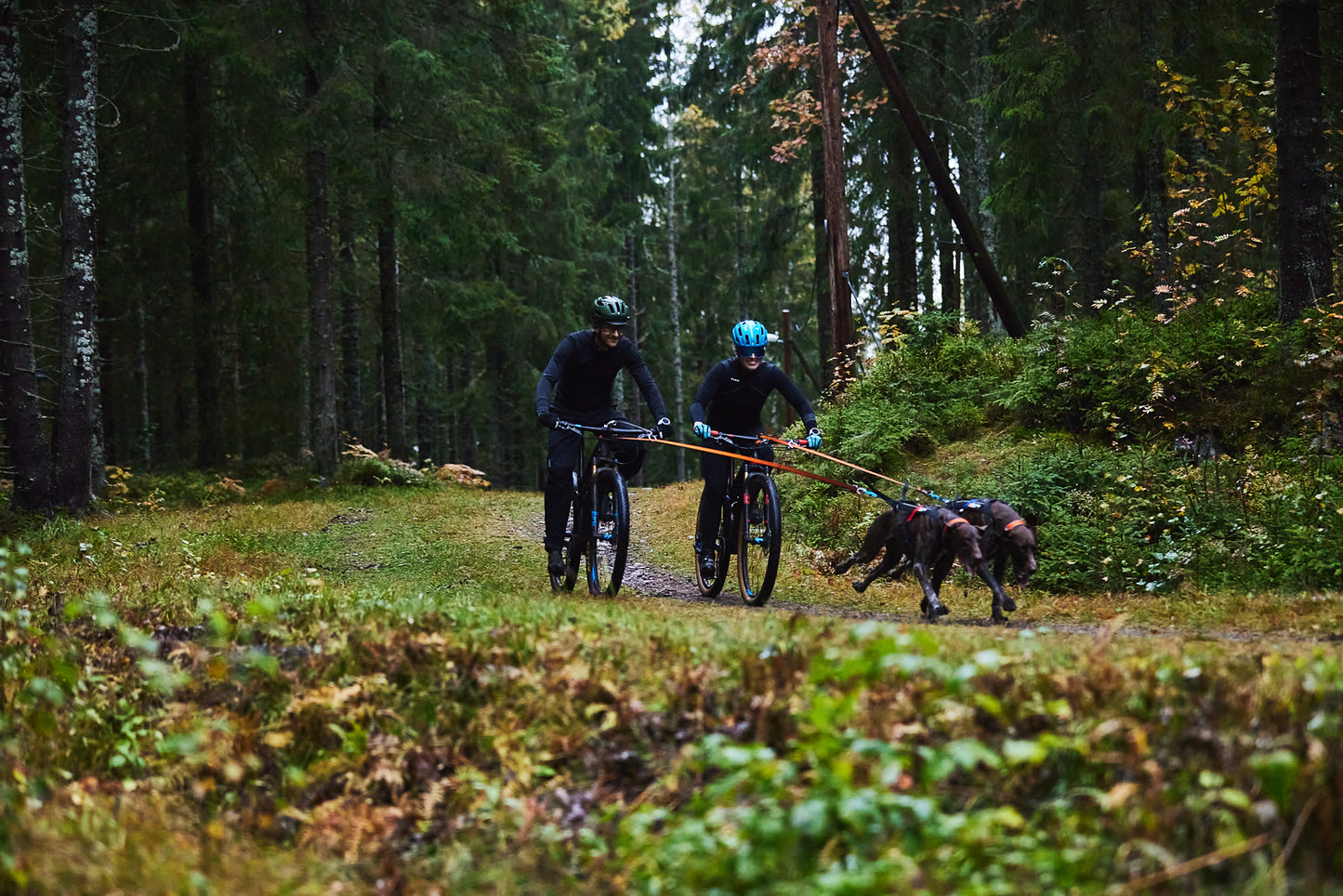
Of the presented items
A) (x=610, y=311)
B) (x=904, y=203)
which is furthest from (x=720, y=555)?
(x=904, y=203)

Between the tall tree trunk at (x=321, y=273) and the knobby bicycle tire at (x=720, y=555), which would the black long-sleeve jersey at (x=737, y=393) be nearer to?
the knobby bicycle tire at (x=720, y=555)

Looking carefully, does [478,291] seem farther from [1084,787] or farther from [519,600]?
[1084,787]

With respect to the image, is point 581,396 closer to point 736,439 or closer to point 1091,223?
point 736,439

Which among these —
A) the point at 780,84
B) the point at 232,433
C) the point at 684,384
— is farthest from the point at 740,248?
the point at 232,433

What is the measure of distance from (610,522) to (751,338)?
6.89ft

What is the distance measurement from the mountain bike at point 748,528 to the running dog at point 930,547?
3.23ft

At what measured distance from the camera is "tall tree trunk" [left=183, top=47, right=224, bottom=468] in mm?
21359

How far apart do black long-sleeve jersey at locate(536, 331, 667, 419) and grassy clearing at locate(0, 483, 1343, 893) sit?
9.22 ft

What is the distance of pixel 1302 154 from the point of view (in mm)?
10688

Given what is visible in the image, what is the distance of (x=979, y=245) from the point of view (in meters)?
15.2

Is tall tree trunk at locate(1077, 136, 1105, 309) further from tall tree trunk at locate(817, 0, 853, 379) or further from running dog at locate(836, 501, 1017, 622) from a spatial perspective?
running dog at locate(836, 501, 1017, 622)

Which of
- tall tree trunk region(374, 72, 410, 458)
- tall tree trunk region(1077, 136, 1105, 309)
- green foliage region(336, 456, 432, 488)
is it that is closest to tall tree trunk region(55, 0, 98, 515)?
green foliage region(336, 456, 432, 488)

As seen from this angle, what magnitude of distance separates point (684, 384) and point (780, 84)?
73.2ft

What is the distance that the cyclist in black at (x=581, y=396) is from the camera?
9.15m
